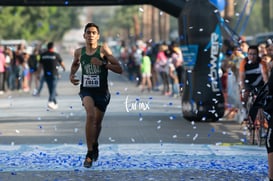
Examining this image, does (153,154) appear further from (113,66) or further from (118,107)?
(118,107)

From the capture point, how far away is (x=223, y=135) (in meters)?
15.2

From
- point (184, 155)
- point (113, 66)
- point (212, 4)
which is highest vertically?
point (212, 4)

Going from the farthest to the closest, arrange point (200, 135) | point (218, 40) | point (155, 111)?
point (155, 111) → point (218, 40) → point (200, 135)

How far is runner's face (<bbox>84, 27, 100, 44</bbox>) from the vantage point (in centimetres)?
1102

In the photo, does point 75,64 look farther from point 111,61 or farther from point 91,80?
point 111,61

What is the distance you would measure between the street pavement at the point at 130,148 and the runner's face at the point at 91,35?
157cm

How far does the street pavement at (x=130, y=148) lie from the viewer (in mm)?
10289

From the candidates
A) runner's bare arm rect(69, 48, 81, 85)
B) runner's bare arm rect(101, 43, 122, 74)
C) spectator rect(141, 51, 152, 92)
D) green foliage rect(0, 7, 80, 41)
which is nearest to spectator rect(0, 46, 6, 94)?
spectator rect(141, 51, 152, 92)

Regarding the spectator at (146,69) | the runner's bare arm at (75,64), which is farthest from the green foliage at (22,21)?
the runner's bare arm at (75,64)

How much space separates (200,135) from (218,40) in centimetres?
281

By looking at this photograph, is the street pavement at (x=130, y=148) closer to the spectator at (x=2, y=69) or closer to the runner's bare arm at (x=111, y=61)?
the runner's bare arm at (x=111, y=61)

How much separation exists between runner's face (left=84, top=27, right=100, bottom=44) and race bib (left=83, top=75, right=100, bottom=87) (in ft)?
1.45

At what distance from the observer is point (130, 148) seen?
1306 cm

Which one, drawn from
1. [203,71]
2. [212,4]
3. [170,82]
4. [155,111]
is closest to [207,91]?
[203,71]
